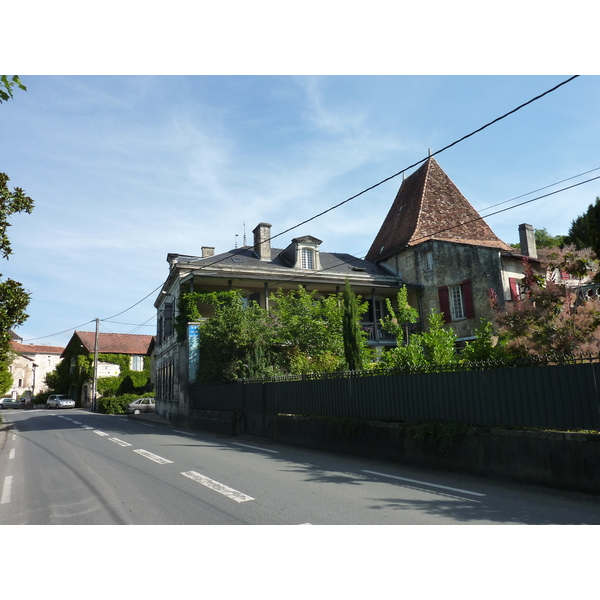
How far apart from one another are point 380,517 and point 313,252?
72.8ft

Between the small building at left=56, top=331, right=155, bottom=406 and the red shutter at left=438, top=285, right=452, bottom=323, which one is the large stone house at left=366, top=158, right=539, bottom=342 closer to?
the red shutter at left=438, top=285, right=452, bottom=323

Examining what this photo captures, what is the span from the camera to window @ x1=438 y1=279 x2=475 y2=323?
23.1 metres

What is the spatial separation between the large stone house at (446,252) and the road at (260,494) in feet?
40.4

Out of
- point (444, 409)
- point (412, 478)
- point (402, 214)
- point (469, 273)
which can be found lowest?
A: point (412, 478)

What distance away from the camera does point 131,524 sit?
18.1 feet

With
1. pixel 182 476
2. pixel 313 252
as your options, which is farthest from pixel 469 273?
pixel 182 476

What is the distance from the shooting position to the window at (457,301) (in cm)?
2306

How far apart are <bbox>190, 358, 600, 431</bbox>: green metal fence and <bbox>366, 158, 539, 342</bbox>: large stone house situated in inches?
360

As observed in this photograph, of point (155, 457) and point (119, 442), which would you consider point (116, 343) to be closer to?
point (119, 442)

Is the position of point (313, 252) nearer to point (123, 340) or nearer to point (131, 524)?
point (131, 524)

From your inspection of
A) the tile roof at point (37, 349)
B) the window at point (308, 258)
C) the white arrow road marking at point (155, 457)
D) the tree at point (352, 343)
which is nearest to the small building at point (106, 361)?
the window at point (308, 258)

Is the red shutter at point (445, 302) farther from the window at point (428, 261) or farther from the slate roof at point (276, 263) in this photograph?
the slate roof at point (276, 263)

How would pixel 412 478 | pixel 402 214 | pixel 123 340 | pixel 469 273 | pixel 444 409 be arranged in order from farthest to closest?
pixel 123 340, pixel 402 214, pixel 469 273, pixel 444 409, pixel 412 478

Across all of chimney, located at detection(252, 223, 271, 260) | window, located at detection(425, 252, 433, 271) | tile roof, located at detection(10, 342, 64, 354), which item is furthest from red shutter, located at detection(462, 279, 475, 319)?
tile roof, located at detection(10, 342, 64, 354)
